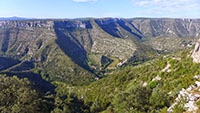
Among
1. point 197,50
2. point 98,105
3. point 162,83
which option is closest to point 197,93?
point 162,83

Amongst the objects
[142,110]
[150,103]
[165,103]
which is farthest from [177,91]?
[142,110]

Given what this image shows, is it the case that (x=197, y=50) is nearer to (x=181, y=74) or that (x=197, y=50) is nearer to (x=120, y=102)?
(x=181, y=74)

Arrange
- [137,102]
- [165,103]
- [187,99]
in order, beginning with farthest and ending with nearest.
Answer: [137,102] < [165,103] < [187,99]

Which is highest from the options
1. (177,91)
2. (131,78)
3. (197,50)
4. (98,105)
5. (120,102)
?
(197,50)

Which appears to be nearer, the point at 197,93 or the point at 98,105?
the point at 197,93

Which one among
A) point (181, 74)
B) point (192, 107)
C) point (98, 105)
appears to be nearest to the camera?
point (192, 107)

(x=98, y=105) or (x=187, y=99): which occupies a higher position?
(x=187, y=99)

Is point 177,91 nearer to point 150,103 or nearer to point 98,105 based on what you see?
point 150,103

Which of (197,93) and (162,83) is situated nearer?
(197,93)

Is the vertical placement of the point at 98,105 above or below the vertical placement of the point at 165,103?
below
